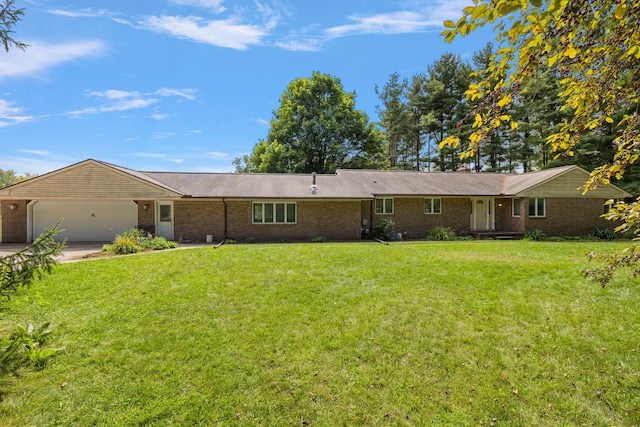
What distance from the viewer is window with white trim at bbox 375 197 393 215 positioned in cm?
1852

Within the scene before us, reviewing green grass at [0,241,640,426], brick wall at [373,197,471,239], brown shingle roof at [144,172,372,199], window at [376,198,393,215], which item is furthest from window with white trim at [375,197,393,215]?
green grass at [0,241,640,426]

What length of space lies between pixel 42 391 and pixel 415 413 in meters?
4.56

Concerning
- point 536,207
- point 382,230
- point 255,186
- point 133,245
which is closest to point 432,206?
point 382,230

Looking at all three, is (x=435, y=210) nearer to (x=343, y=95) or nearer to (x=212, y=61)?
(x=212, y=61)

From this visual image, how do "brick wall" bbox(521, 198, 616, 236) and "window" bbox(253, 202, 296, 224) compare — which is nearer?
"window" bbox(253, 202, 296, 224)

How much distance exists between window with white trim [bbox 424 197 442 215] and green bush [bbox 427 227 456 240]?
1.34 meters

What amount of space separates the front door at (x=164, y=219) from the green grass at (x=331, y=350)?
27.8 ft

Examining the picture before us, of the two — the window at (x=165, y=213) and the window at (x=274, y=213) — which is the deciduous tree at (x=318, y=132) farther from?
the window at (x=165, y=213)

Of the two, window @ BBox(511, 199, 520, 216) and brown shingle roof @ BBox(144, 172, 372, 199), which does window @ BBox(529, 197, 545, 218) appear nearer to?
window @ BBox(511, 199, 520, 216)

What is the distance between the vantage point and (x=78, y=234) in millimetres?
16109

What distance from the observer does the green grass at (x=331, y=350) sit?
3.66 metres

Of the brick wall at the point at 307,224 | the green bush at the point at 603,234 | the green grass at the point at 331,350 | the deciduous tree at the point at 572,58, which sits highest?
the deciduous tree at the point at 572,58

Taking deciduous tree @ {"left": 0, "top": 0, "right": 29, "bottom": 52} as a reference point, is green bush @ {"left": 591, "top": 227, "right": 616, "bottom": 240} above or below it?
below

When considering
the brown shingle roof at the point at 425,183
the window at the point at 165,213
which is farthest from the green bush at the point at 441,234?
the window at the point at 165,213
